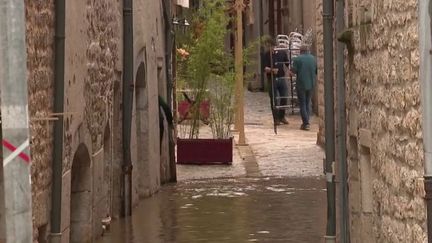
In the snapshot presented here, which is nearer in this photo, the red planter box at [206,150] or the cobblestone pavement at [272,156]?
the cobblestone pavement at [272,156]

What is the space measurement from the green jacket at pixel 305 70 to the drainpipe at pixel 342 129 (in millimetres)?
13472

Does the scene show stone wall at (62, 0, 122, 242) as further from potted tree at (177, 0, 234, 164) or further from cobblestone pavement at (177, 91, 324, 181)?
potted tree at (177, 0, 234, 164)

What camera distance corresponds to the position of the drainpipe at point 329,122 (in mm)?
11203

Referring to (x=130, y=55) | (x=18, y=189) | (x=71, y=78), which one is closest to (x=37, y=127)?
(x=71, y=78)

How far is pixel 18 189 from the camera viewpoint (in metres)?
5.22

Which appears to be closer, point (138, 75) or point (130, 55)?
point (130, 55)

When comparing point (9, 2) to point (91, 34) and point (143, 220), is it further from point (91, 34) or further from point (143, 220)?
point (143, 220)

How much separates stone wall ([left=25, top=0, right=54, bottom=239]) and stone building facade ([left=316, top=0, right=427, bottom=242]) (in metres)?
2.36

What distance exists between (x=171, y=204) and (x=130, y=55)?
1.94 metres

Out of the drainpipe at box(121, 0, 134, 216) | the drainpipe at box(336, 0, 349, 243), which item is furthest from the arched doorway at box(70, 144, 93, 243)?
the drainpipe at box(121, 0, 134, 216)

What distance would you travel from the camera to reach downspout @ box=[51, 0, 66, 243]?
10.3m

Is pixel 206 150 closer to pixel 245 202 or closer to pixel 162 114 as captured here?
pixel 162 114

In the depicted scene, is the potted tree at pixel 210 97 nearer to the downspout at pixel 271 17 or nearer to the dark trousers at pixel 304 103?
the dark trousers at pixel 304 103

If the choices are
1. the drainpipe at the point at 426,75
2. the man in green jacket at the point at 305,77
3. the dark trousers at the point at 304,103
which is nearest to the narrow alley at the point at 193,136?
the drainpipe at the point at 426,75
